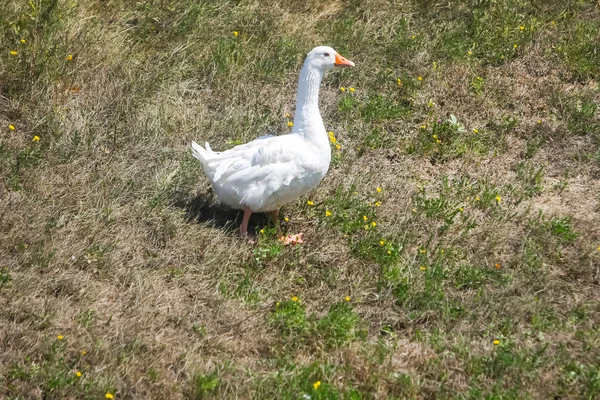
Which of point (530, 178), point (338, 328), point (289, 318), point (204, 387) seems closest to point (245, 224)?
point (289, 318)

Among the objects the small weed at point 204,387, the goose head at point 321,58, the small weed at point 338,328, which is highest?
the goose head at point 321,58

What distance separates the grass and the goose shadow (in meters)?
0.03

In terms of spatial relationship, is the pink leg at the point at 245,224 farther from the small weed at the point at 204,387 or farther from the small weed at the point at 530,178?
the small weed at the point at 530,178

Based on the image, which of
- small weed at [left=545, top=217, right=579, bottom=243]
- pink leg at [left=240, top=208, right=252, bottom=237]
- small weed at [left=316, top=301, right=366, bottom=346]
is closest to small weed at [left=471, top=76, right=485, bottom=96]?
small weed at [left=545, top=217, right=579, bottom=243]

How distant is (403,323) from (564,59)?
163 inches

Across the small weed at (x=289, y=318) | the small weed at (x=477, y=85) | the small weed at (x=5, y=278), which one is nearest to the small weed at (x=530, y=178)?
the small weed at (x=477, y=85)

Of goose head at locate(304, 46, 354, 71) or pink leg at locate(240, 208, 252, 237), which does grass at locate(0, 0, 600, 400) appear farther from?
goose head at locate(304, 46, 354, 71)

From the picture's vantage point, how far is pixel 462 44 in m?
8.01

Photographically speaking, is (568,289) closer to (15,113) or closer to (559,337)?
(559,337)

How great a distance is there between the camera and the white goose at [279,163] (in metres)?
5.58

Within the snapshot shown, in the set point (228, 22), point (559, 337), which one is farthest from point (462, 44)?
point (559, 337)

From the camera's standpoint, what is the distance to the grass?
466 cm

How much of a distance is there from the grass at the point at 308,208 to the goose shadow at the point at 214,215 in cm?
3

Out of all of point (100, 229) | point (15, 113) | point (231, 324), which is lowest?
point (231, 324)
